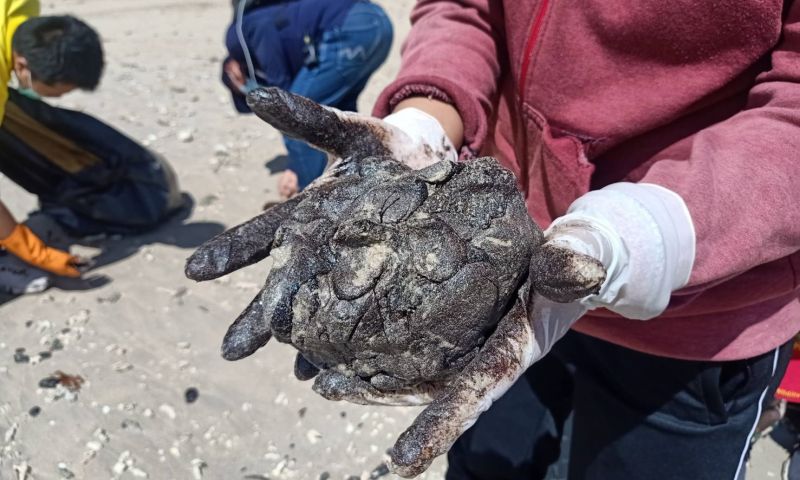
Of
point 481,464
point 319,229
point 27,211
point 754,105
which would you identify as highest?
point 754,105

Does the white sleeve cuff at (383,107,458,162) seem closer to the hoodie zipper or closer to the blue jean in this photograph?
the hoodie zipper

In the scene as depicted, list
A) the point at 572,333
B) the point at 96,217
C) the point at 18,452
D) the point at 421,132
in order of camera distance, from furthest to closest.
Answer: the point at 96,217 < the point at 18,452 < the point at 572,333 < the point at 421,132

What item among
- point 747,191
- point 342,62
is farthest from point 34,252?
point 747,191

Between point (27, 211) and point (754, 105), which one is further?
point (27, 211)

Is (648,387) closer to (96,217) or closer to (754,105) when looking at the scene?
Answer: (754,105)

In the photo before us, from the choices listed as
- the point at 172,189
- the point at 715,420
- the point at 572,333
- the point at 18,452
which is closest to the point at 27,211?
the point at 172,189

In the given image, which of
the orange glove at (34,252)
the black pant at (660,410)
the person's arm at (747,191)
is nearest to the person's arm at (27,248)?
the orange glove at (34,252)
